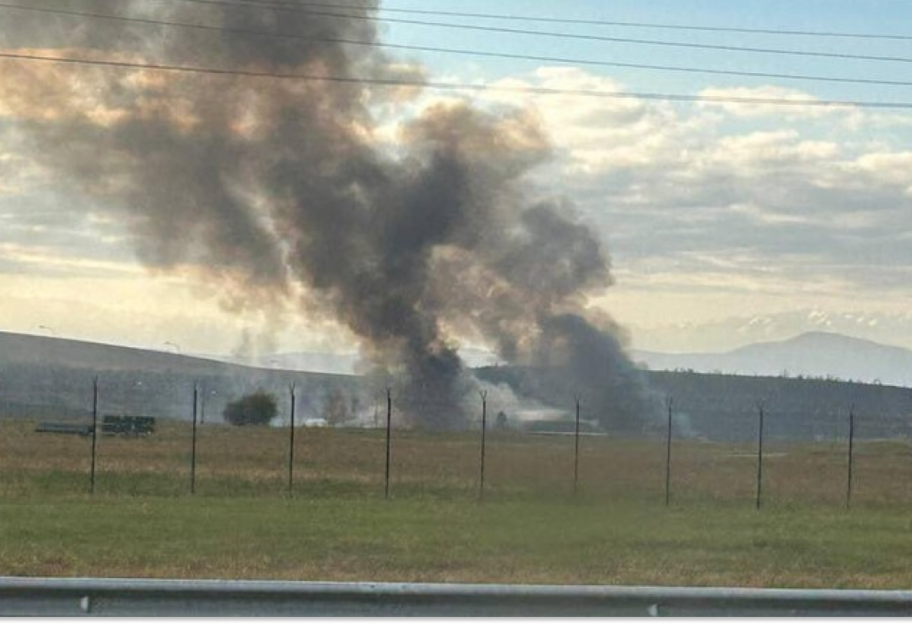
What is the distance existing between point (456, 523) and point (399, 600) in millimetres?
11213

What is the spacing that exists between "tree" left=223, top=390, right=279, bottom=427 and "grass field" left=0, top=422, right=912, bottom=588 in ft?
118

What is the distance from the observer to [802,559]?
57.5 ft

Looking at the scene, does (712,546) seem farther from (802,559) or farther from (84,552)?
(84,552)

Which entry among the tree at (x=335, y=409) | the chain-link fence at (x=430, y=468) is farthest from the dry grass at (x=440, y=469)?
the tree at (x=335, y=409)

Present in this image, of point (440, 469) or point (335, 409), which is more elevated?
point (440, 469)

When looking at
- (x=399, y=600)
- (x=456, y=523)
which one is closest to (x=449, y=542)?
(x=456, y=523)

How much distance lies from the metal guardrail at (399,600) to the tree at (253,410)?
6370 centimetres

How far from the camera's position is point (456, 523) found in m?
20.1

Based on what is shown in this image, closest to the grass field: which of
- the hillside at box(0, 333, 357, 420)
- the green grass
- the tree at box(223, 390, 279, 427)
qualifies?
the green grass

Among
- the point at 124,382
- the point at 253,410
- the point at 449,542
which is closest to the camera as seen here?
the point at 449,542

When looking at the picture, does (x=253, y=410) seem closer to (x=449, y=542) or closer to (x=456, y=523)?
(x=456, y=523)

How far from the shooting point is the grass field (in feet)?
50.2

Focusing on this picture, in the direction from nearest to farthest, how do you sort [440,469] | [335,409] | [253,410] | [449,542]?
[449,542]
[440,469]
[253,410]
[335,409]

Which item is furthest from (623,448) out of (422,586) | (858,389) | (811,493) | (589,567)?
(858,389)
